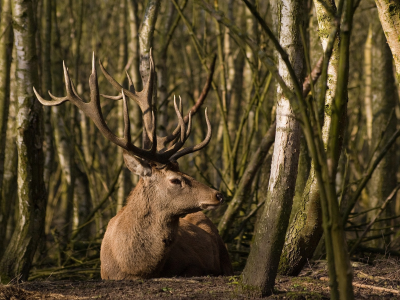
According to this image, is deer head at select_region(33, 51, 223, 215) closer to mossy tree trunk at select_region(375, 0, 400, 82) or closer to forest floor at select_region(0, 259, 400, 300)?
forest floor at select_region(0, 259, 400, 300)

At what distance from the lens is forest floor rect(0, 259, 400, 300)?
3334 millimetres

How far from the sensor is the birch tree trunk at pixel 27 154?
177 inches

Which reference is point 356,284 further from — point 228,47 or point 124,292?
point 228,47

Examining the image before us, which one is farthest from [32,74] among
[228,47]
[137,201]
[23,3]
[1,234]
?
[228,47]

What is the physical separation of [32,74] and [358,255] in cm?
416

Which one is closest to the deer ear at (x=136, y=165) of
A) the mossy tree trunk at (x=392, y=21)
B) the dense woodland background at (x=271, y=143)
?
the dense woodland background at (x=271, y=143)

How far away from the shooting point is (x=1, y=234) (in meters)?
5.57

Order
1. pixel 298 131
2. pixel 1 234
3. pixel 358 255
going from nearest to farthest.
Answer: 1. pixel 298 131
2. pixel 1 234
3. pixel 358 255

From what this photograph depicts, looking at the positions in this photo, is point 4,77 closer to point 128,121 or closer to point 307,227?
point 128,121

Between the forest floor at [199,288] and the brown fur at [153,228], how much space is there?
0.47 metres

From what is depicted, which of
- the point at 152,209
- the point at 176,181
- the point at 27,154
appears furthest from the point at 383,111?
A: the point at 27,154

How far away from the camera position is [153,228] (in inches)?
184

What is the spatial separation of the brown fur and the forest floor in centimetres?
47

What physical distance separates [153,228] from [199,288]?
1157 millimetres
